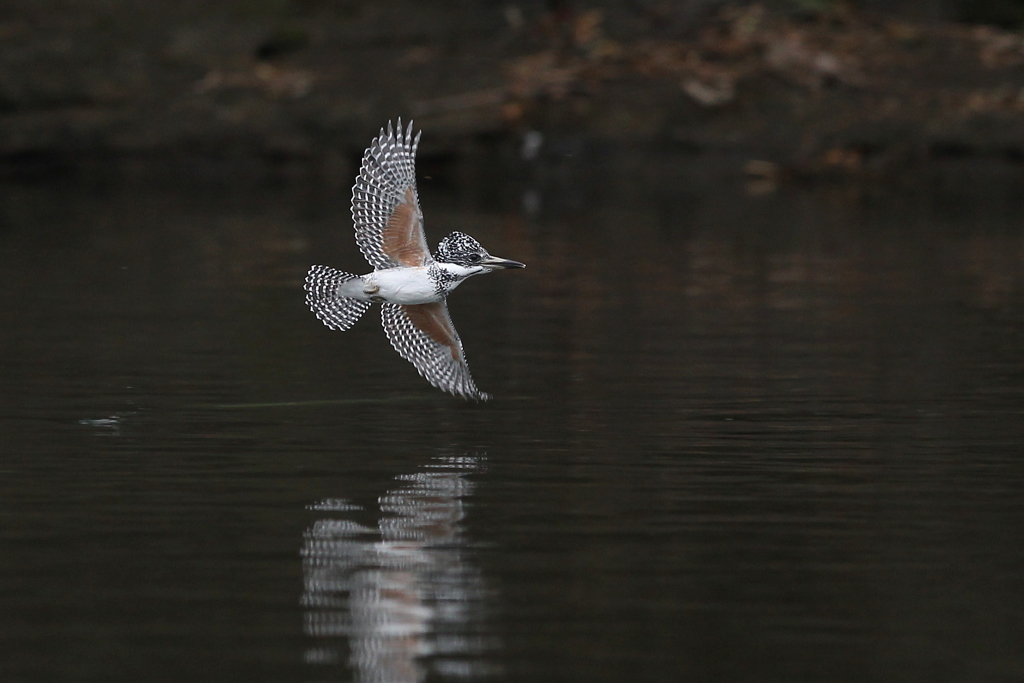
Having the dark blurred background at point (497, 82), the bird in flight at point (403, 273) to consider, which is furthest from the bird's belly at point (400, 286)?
the dark blurred background at point (497, 82)

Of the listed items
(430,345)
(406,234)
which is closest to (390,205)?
(406,234)

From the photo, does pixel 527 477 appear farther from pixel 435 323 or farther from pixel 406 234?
pixel 406 234

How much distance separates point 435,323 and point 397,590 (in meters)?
3.81

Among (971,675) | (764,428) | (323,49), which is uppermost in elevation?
(323,49)

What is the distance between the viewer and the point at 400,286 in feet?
33.0

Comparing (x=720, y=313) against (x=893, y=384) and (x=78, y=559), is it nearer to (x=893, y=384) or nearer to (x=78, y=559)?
(x=893, y=384)

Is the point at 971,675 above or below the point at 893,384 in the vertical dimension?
below

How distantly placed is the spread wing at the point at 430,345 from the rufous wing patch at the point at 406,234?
0.30m

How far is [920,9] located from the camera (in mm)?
30938

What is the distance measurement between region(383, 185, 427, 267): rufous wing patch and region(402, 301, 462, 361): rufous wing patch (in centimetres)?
27

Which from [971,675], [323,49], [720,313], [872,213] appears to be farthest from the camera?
[323,49]

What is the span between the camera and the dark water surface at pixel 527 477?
6.17 meters

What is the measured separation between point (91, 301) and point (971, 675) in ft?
36.8

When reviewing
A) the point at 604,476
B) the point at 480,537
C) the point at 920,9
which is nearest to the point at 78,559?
the point at 480,537
